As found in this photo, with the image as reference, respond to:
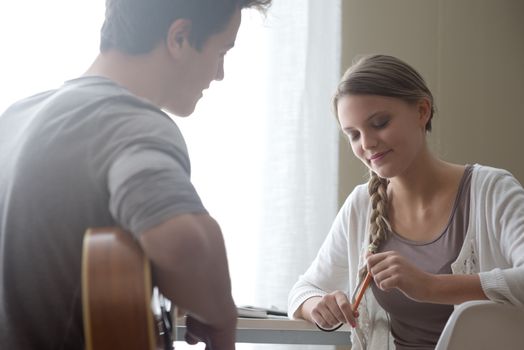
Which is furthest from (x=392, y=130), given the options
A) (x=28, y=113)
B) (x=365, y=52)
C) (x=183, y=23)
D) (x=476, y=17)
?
(x=476, y=17)

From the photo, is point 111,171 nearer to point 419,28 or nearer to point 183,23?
point 183,23

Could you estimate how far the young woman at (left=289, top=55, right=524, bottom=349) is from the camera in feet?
5.17

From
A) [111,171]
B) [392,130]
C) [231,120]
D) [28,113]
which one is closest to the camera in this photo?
[111,171]

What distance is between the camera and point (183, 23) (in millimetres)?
970

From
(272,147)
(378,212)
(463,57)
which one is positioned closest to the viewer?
(378,212)

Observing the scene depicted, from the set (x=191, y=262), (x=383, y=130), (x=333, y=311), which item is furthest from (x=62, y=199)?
(x=383, y=130)

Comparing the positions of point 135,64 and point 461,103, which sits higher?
point 135,64

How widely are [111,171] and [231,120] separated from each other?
65.3 inches

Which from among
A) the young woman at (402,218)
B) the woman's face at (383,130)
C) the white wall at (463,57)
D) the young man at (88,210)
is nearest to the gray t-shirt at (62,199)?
the young man at (88,210)

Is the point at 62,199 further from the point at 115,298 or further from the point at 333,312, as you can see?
the point at 333,312

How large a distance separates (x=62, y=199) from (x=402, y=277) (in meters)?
0.74

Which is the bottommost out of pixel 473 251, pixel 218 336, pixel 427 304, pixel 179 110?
pixel 427 304

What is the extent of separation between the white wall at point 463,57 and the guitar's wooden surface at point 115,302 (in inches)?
82.3

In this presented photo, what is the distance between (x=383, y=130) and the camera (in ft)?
5.46
